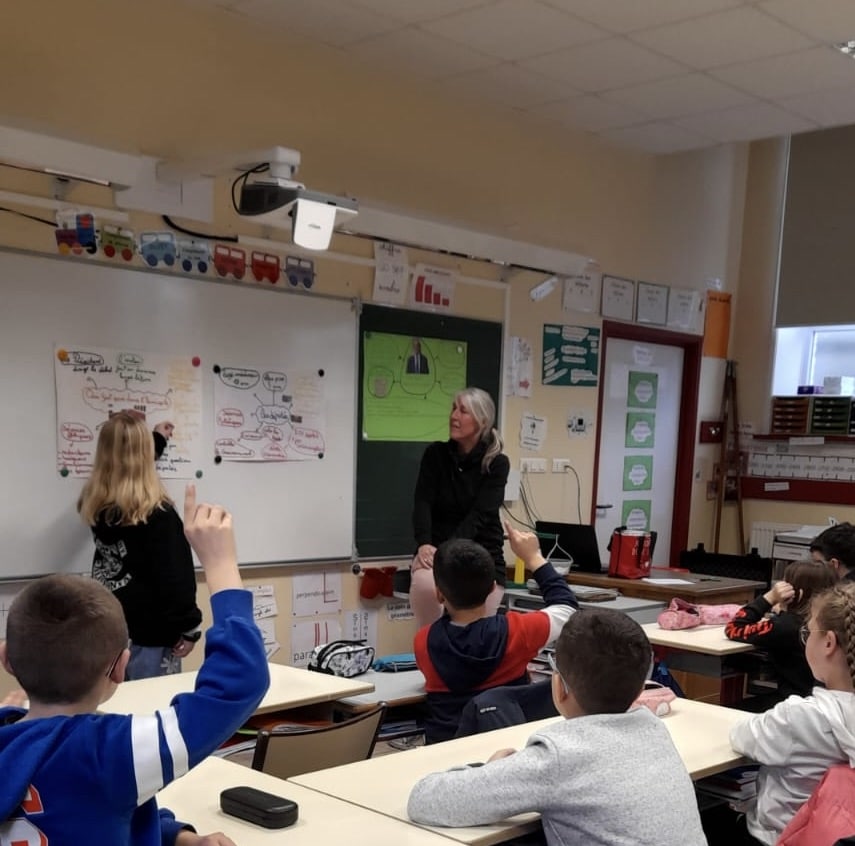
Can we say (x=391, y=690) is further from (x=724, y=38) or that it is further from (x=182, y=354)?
(x=724, y=38)

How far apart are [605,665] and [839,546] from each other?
2.33 meters

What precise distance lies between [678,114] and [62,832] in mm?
4967

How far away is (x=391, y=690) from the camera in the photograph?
10.9 feet

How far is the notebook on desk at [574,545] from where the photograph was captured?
17.4 ft

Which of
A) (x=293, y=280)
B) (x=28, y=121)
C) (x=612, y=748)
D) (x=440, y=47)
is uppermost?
(x=440, y=47)

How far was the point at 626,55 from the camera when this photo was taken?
4.46 meters

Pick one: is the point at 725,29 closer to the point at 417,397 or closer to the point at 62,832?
the point at 417,397

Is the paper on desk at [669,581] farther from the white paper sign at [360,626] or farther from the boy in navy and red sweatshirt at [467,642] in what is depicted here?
the boy in navy and red sweatshirt at [467,642]

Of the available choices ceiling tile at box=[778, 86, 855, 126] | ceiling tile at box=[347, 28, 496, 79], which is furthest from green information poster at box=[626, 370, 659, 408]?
ceiling tile at box=[347, 28, 496, 79]

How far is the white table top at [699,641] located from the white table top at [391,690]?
2.72ft

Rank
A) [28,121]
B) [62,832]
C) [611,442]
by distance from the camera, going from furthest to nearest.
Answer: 1. [611,442]
2. [28,121]
3. [62,832]

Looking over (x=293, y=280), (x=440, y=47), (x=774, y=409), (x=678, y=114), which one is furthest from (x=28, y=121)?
(x=774, y=409)

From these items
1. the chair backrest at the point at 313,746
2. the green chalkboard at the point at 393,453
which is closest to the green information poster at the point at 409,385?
the green chalkboard at the point at 393,453

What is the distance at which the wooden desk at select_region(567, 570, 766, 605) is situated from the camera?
4.99 metres
